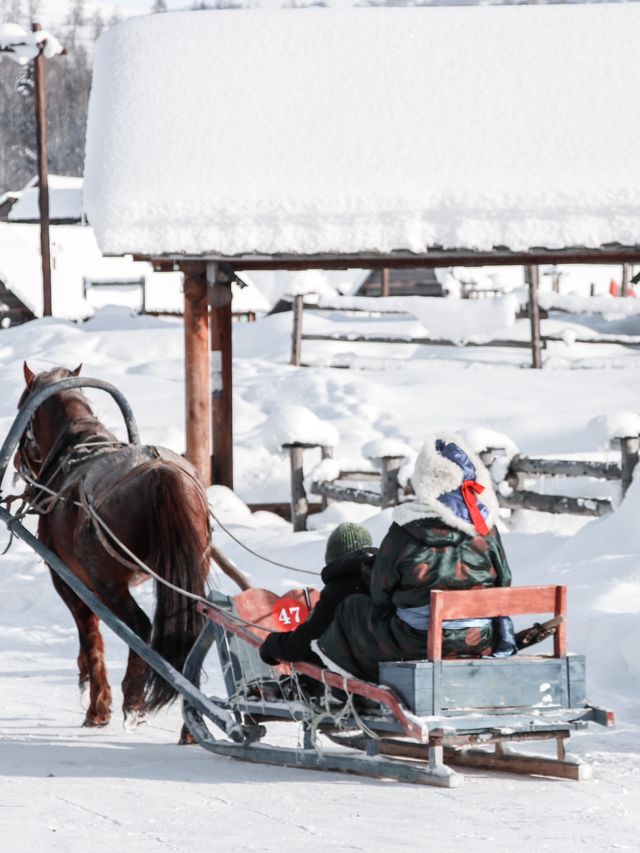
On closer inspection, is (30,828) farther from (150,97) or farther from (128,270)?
(128,270)

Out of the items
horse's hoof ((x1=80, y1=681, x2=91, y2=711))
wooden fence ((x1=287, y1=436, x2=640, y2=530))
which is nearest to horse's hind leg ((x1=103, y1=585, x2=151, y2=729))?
horse's hoof ((x1=80, y1=681, x2=91, y2=711))

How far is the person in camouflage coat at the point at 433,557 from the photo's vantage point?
5.01 m

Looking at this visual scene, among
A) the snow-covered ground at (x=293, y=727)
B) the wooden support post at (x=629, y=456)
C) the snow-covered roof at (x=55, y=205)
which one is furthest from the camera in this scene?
the snow-covered roof at (x=55, y=205)

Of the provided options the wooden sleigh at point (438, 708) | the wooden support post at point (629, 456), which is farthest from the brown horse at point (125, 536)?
the wooden support post at point (629, 456)

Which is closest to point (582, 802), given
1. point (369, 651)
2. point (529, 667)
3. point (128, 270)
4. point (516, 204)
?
point (529, 667)

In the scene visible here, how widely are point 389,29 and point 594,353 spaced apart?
1350cm

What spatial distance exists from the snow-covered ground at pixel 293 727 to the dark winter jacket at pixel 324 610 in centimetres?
45

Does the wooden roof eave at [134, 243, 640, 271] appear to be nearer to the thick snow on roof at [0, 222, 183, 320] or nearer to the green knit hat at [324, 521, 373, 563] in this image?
the green knit hat at [324, 521, 373, 563]

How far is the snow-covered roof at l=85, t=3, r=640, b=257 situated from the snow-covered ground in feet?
7.29

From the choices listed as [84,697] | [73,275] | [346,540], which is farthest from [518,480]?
[73,275]

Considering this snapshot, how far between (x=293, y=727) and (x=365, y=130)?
728 centimetres

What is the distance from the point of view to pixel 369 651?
5168 mm

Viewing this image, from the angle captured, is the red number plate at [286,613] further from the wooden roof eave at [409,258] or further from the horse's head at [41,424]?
the wooden roof eave at [409,258]

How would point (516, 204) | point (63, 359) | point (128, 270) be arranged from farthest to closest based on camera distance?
1. point (128, 270)
2. point (63, 359)
3. point (516, 204)
